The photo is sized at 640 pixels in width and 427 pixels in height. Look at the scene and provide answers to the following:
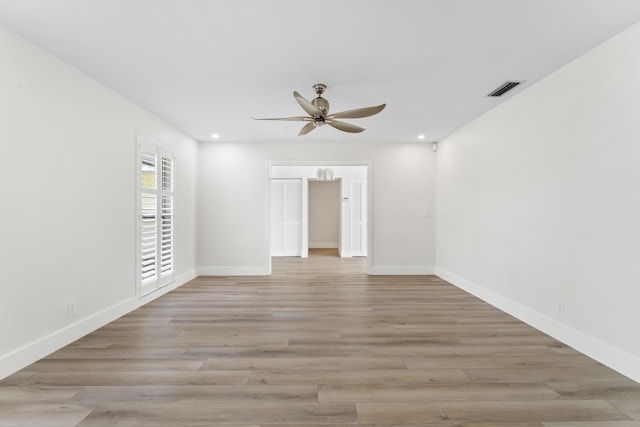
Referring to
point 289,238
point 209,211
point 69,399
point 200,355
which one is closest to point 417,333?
point 200,355

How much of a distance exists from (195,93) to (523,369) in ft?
13.3

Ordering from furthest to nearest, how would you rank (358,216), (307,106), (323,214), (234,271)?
1. (323,214)
2. (358,216)
3. (234,271)
4. (307,106)

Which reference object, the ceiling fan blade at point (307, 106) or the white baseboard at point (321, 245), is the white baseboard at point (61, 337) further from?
the white baseboard at point (321, 245)

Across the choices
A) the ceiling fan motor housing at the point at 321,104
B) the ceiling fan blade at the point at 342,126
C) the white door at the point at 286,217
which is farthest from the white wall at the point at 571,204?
the white door at the point at 286,217

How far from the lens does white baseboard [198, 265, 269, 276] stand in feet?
18.6

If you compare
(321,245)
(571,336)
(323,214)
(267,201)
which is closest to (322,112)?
(267,201)

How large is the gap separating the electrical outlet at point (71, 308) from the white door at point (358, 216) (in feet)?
21.0

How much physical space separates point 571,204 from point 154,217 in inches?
187

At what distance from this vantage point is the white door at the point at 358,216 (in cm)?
838

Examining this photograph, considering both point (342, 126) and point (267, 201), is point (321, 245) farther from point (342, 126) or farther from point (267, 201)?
point (342, 126)

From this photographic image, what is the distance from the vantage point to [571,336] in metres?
2.68

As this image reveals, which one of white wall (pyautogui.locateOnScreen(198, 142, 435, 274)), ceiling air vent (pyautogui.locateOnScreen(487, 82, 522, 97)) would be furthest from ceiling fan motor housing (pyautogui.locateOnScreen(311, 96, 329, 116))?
white wall (pyautogui.locateOnScreen(198, 142, 435, 274))

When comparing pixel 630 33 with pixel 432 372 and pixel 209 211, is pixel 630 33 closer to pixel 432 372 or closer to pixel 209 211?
pixel 432 372

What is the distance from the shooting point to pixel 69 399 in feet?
6.21
